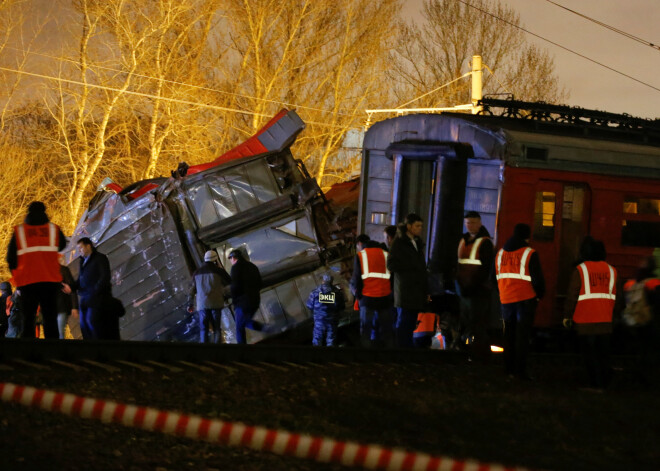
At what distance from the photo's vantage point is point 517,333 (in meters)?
9.76

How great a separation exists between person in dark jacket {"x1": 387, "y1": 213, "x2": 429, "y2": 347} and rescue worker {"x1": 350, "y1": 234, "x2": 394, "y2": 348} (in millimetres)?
197

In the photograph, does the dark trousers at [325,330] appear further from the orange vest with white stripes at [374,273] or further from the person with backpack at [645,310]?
the person with backpack at [645,310]

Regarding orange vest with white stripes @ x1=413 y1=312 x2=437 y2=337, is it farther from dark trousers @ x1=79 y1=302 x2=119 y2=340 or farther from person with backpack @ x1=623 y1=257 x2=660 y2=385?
dark trousers @ x1=79 y1=302 x2=119 y2=340

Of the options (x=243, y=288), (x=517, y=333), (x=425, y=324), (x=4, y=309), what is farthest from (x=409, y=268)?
(x=4, y=309)

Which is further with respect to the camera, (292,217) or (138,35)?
(138,35)

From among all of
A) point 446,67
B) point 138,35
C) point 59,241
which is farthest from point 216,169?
point 446,67

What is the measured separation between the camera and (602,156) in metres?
12.9

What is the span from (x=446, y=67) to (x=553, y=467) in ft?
142

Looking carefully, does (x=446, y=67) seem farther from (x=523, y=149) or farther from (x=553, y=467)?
(x=553, y=467)

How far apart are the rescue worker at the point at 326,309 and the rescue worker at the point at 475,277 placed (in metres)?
3.16

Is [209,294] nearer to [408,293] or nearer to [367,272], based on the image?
[367,272]

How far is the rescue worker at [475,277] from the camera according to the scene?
10422mm

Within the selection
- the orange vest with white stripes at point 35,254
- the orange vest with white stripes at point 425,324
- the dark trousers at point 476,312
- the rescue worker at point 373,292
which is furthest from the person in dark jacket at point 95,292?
the dark trousers at point 476,312

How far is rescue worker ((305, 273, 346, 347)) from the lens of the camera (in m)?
13.6
